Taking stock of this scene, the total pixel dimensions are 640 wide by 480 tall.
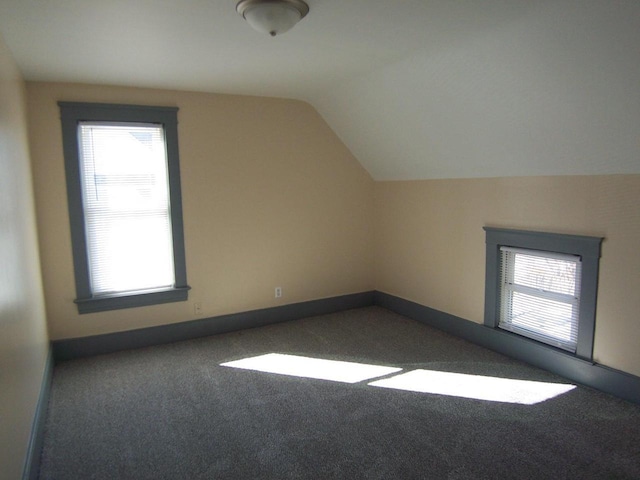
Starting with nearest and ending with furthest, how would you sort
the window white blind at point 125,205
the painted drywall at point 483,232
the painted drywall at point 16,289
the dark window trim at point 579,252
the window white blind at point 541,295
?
the painted drywall at point 16,289
the painted drywall at point 483,232
the dark window trim at point 579,252
the window white blind at point 541,295
the window white blind at point 125,205

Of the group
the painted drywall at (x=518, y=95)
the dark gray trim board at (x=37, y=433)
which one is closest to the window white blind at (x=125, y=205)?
the dark gray trim board at (x=37, y=433)

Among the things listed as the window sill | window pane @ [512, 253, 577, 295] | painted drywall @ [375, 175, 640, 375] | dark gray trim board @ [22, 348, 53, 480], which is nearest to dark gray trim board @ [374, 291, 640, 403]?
painted drywall @ [375, 175, 640, 375]

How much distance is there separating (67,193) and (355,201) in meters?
2.88

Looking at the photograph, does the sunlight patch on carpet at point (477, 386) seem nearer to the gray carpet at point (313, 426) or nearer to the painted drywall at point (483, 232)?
the gray carpet at point (313, 426)

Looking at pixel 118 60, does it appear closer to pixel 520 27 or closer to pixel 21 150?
pixel 21 150

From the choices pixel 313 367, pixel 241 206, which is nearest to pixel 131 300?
pixel 241 206

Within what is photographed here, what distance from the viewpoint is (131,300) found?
12.8ft

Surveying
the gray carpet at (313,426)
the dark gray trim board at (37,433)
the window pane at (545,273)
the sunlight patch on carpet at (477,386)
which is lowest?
the gray carpet at (313,426)

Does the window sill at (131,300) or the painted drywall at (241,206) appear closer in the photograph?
the painted drywall at (241,206)

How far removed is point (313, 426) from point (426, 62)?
2.53 metres

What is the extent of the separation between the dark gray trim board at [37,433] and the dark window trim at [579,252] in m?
3.42

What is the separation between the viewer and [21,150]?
2.95 metres

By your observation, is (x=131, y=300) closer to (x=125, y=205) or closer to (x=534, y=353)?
(x=125, y=205)

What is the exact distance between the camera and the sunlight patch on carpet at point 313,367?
3311mm
